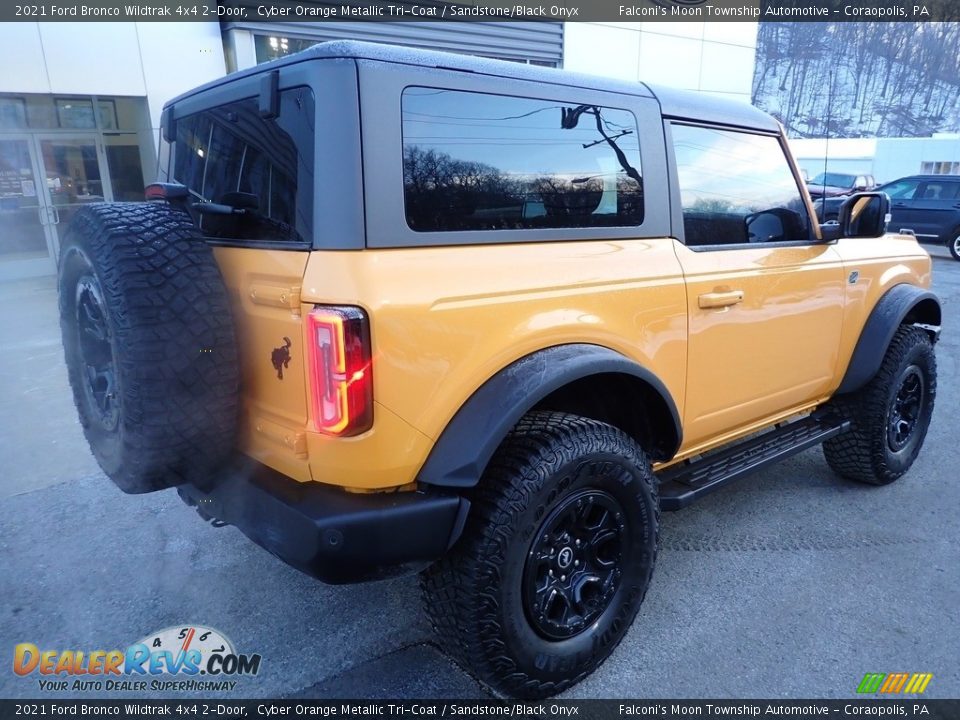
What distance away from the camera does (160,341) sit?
6.30 ft

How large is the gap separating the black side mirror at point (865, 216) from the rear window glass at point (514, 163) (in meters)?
1.44

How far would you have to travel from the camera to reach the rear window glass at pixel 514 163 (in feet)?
6.59

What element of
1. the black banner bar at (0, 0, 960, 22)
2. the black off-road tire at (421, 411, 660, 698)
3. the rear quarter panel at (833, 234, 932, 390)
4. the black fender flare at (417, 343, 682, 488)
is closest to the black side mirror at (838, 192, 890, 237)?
the rear quarter panel at (833, 234, 932, 390)

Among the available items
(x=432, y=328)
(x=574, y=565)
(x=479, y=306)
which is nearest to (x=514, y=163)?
(x=479, y=306)

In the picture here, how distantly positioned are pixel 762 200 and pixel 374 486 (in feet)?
7.60

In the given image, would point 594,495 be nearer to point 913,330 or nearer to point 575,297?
point 575,297

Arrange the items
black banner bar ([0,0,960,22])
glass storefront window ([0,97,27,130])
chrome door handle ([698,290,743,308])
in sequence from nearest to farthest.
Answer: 1. chrome door handle ([698,290,743,308])
2. black banner bar ([0,0,960,22])
3. glass storefront window ([0,97,27,130])

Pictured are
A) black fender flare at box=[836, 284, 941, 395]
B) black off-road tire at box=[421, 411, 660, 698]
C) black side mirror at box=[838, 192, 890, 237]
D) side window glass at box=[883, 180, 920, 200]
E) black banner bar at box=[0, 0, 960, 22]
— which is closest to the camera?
black off-road tire at box=[421, 411, 660, 698]

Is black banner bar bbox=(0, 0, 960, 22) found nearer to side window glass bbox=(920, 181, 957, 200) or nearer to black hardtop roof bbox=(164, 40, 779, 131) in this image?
side window glass bbox=(920, 181, 957, 200)

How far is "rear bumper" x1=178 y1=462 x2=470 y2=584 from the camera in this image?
1.88 meters

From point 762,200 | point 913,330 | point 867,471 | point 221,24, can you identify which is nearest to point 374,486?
point 762,200

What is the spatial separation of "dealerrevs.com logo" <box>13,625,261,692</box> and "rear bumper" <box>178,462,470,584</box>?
769mm

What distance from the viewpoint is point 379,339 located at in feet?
6.01

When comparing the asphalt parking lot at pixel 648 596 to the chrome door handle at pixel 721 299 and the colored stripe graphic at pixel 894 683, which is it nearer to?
the colored stripe graphic at pixel 894 683
